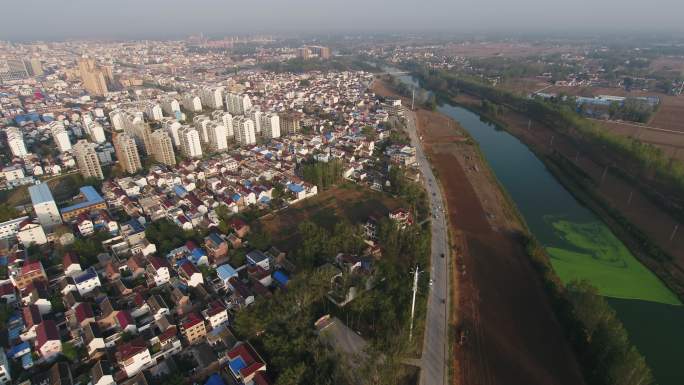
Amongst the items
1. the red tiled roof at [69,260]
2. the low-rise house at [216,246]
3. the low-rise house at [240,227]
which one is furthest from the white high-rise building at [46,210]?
the low-rise house at [240,227]

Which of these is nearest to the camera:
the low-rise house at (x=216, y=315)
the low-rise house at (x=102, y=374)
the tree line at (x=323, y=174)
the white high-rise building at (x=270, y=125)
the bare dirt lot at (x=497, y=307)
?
the low-rise house at (x=102, y=374)

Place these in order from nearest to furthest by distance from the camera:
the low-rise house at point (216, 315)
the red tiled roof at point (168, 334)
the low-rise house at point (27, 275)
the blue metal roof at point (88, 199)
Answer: the red tiled roof at point (168, 334) → the low-rise house at point (216, 315) → the low-rise house at point (27, 275) → the blue metal roof at point (88, 199)

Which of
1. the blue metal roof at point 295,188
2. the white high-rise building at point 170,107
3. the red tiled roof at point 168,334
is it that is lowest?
the red tiled roof at point 168,334

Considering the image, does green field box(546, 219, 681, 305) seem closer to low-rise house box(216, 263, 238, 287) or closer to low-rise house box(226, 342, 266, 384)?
low-rise house box(226, 342, 266, 384)

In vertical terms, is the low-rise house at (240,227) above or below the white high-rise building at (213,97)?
below

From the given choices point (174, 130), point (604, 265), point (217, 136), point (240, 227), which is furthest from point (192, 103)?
point (604, 265)

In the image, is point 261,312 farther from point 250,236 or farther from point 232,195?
point 232,195

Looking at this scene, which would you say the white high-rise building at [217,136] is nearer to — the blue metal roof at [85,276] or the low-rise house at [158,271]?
the low-rise house at [158,271]

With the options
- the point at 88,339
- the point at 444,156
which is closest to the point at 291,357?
the point at 88,339
